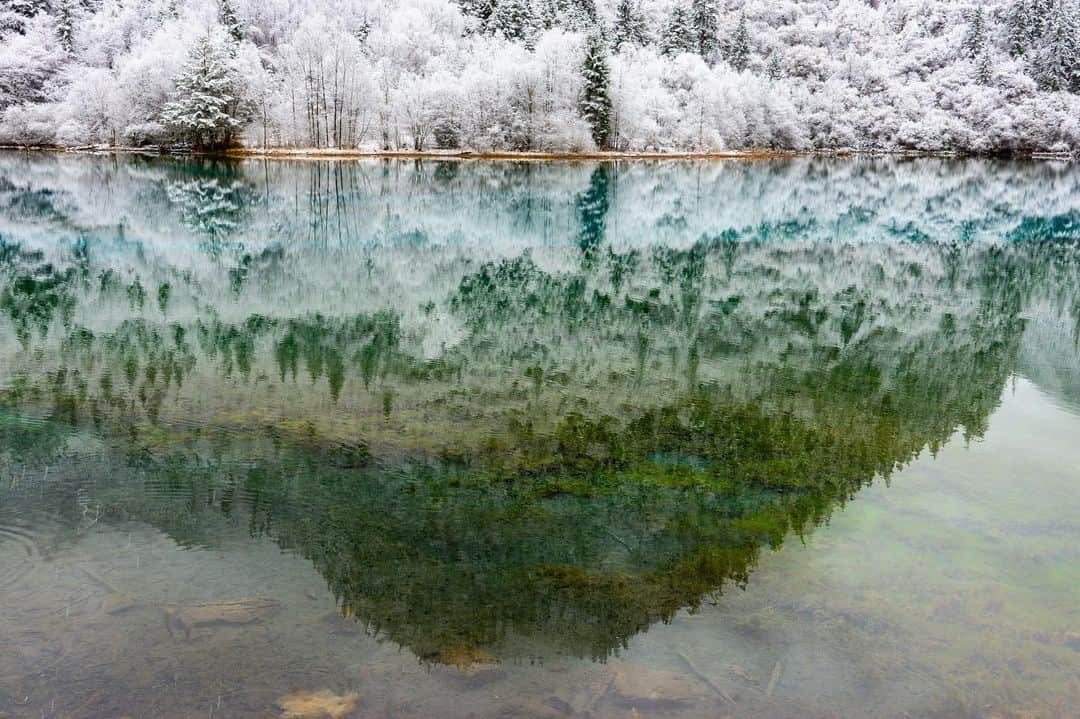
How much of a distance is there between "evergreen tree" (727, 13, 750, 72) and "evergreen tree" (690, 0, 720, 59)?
8.15 feet

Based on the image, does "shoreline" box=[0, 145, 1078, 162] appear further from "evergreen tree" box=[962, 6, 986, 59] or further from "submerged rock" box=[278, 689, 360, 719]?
"submerged rock" box=[278, 689, 360, 719]

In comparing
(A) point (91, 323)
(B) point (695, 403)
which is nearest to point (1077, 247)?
(B) point (695, 403)

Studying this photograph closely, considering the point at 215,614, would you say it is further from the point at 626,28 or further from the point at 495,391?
the point at 626,28

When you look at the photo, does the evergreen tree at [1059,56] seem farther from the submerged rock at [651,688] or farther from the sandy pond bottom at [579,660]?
the submerged rock at [651,688]

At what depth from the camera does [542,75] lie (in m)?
83.6

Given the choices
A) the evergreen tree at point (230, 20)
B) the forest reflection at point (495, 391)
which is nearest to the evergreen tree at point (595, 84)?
the evergreen tree at point (230, 20)

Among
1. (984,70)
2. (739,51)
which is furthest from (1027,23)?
(739,51)

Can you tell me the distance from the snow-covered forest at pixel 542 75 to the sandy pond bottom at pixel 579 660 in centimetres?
7467

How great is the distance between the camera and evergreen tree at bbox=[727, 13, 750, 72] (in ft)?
394

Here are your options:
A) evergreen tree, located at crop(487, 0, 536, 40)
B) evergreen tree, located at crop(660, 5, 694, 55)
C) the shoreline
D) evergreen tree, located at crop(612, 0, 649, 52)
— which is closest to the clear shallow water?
the shoreline

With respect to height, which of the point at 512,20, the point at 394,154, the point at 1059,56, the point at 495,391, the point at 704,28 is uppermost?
the point at 704,28

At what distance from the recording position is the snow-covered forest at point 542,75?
8175cm

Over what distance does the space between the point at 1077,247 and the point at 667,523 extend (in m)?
29.5

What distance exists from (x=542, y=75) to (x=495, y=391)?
7746 cm
